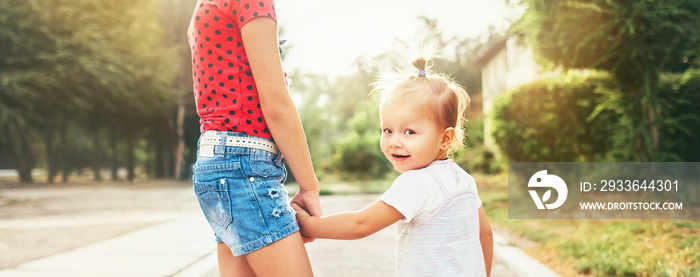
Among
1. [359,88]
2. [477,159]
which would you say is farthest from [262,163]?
[359,88]

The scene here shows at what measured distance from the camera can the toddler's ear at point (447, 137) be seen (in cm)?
209

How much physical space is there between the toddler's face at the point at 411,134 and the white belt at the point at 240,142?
45cm

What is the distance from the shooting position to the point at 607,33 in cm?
876

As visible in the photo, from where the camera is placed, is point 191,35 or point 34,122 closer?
point 191,35

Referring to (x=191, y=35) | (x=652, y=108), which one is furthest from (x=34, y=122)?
(x=191, y=35)

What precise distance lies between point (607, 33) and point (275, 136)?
832 centimetres

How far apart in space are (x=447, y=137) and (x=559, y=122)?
943cm

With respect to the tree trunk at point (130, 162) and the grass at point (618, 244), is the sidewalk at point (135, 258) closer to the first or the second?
the grass at point (618, 244)

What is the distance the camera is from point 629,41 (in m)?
8.66

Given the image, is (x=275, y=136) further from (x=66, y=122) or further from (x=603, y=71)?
→ (x=66, y=122)

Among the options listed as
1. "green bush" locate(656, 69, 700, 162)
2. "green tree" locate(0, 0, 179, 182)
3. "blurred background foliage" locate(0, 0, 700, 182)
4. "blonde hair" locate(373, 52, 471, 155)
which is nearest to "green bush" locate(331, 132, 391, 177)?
"blurred background foliage" locate(0, 0, 700, 182)

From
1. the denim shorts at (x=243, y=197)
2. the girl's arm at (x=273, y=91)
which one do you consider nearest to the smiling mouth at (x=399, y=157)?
the girl's arm at (x=273, y=91)

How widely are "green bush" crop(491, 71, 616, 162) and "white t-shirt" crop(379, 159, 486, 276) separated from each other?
8.89 metres

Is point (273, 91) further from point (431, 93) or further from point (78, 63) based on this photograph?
point (78, 63)
